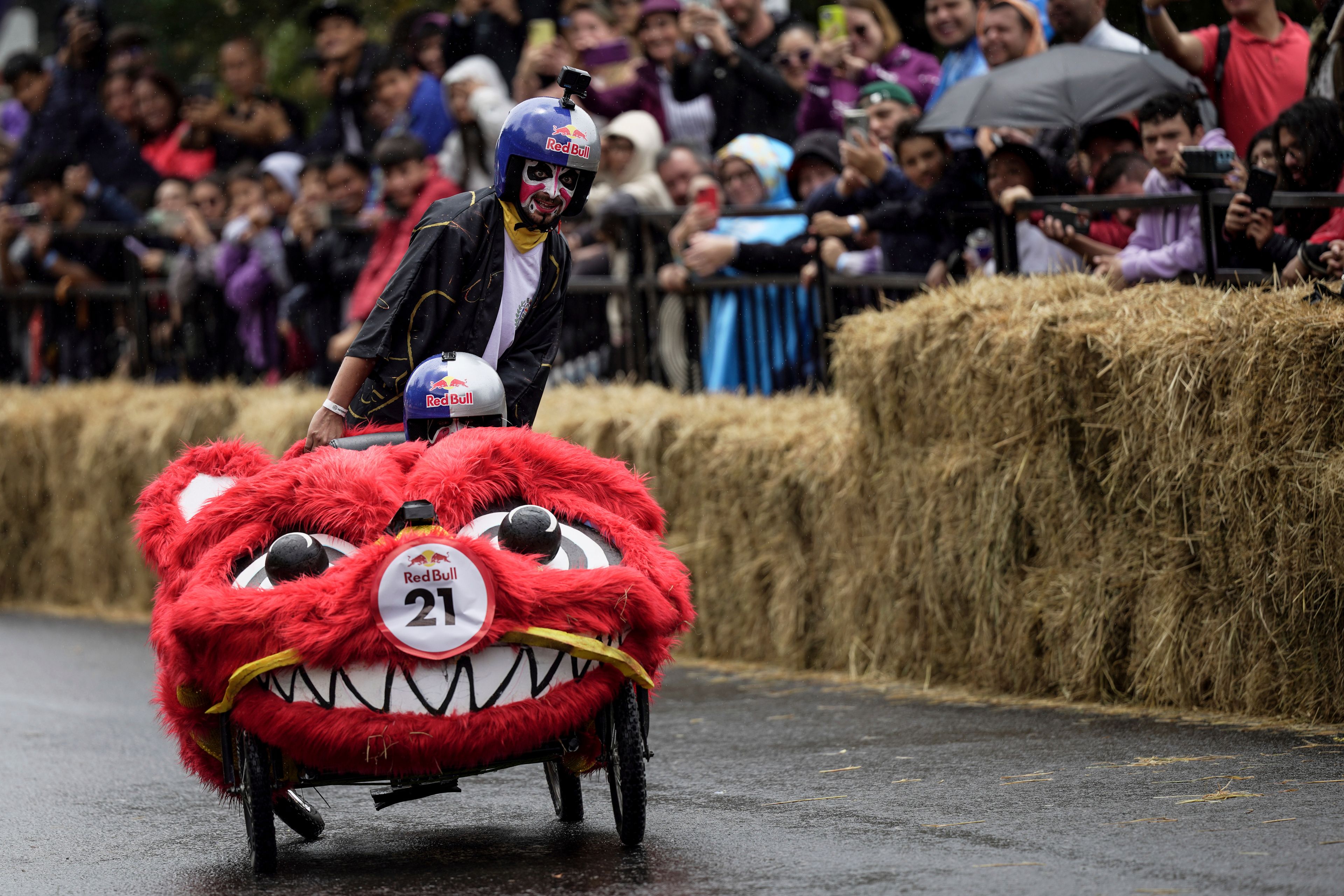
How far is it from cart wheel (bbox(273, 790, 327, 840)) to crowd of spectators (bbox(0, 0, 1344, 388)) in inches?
163

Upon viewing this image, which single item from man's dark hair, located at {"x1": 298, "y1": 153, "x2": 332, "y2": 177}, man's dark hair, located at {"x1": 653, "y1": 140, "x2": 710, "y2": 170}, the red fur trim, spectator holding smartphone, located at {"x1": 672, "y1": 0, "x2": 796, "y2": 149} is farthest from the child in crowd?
the red fur trim

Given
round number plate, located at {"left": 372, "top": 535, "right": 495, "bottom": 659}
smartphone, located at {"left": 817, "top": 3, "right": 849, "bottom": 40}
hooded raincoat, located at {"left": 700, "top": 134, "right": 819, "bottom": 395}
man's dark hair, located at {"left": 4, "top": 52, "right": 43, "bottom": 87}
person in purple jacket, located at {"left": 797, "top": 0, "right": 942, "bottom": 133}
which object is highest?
man's dark hair, located at {"left": 4, "top": 52, "right": 43, "bottom": 87}

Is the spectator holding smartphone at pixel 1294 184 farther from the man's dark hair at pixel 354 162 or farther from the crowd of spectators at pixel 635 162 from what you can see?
the man's dark hair at pixel 354 162

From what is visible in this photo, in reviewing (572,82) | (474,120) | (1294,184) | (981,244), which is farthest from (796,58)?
(572,82)

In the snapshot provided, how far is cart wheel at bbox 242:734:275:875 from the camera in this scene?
538cm

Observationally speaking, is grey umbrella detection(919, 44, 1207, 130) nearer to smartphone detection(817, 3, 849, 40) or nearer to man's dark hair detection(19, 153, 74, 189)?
smartphone detection(817, 3, 849, 40)

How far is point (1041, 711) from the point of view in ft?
25.6

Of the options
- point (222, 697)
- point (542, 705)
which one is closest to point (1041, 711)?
point (542, 705)

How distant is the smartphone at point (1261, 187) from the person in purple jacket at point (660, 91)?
5401 mm

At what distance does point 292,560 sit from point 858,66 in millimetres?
6894

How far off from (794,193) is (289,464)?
593 centimetres

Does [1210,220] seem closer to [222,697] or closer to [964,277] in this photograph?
[964,277]

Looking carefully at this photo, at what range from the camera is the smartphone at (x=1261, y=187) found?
775cm

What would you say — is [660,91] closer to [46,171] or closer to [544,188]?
[46,171]
